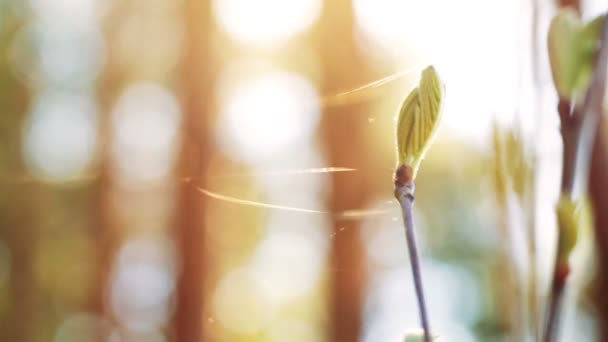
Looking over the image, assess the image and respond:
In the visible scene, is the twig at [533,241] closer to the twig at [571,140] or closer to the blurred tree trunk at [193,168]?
the twig at [571,140]

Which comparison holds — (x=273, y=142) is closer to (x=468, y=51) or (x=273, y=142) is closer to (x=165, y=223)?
(x=165, y=223)

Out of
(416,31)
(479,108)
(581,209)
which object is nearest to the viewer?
(581,209)

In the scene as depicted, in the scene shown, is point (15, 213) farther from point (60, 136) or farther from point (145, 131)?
point (145, 131)

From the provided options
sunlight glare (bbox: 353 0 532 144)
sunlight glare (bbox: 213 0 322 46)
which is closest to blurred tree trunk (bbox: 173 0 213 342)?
sunlight glare (bbox: 213 0 322 46)

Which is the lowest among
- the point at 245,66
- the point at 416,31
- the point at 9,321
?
the point at 9,321

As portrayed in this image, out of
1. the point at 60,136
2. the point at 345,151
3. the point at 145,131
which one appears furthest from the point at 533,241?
the point at 60,136

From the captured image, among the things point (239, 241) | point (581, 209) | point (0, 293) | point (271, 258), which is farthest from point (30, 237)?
point (581, 209)
